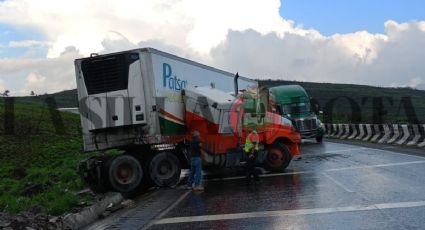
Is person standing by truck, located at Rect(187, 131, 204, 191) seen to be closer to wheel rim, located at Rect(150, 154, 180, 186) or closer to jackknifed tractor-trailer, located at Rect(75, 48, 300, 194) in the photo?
wheel rim, located at Rect(150, 154, 180, 186)

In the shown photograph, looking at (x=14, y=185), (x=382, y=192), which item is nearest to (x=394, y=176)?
(x=382, y=192)

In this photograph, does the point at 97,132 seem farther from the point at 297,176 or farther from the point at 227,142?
the point at 297,176

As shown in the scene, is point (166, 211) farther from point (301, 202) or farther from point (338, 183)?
point (338, 183)

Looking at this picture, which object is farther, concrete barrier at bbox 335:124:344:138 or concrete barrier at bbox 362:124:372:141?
concrete barrier at bbox 335:124:344:138

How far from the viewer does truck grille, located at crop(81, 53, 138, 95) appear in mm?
15492

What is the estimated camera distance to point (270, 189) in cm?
1418

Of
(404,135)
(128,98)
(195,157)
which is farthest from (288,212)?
(404,135)

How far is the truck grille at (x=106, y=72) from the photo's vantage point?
1549 centimetres

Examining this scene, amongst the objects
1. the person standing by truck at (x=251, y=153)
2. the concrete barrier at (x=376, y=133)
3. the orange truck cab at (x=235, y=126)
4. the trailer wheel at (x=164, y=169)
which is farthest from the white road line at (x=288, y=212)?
the concrete barrier at (x=376, y=133)

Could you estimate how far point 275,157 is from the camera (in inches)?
728

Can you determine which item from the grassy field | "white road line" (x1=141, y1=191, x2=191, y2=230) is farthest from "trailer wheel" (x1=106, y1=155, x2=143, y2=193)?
"white road line" (x1=141, y1=191, x2=191, y2=230)

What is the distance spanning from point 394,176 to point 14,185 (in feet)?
37.2

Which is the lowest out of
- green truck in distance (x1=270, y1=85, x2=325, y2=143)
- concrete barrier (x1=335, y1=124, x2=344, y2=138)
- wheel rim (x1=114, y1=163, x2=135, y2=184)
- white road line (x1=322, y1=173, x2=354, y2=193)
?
white road line (x1=322, y1=173, x2=354, y2=193)

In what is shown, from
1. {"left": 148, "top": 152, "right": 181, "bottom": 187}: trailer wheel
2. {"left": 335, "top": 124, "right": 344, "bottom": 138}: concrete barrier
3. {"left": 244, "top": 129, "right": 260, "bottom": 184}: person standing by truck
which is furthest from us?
{"left": 335, "top": 124, "right": 344, "bottom": 138}: concrete barrier
